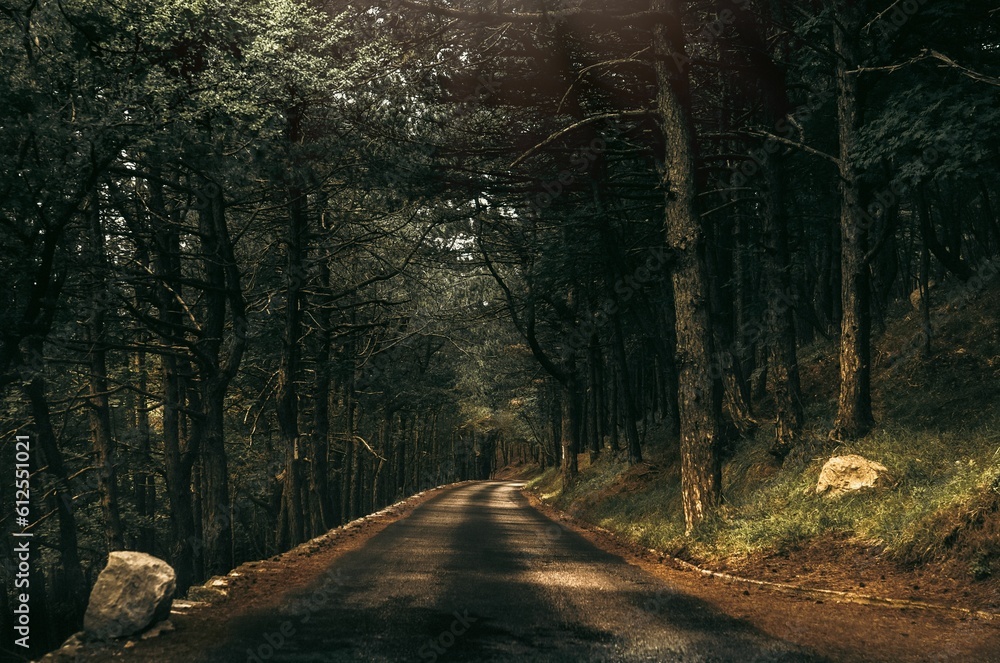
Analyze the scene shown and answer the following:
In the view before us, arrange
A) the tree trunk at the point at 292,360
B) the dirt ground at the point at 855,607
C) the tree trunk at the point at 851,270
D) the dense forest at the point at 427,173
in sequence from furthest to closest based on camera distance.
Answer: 1. the tree trunk at the point at 292,360
2. the tree trunk at the point at 851,270
3. the dense forest at the point at 427,173
4. the dirt ground at the point at 855,607

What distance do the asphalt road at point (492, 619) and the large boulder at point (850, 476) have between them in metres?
3.49

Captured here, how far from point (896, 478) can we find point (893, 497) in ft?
2.90

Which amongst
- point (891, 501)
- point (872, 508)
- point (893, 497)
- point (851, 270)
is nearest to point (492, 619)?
point (872, 508)

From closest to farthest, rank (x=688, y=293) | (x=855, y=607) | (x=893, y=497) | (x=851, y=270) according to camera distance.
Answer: (x=855, y=607)
(x=893, y=497)
(x=688, y=293)
(x=851, y=270)

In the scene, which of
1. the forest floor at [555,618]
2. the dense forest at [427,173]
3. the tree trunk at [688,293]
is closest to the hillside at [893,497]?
the tree trunk at [688,293]

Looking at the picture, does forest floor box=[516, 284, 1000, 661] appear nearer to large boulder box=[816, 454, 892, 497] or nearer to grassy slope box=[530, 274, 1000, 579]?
grassy slope box=[530, 274, 1000, 579]

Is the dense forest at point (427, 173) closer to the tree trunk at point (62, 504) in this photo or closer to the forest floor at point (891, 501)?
the tree trunk at point (62, 504)

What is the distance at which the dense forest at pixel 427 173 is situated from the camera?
35.4 feet

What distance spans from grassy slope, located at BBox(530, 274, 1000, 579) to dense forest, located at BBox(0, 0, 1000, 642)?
0.92 meters

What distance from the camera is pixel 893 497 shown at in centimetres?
1070

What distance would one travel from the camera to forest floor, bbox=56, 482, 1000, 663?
6.15m

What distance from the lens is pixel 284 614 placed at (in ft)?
25.1

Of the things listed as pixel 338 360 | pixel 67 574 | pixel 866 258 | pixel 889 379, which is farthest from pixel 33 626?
pixel 889 379

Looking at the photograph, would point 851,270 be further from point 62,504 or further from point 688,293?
point 62,504
